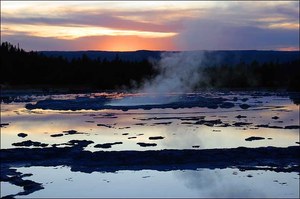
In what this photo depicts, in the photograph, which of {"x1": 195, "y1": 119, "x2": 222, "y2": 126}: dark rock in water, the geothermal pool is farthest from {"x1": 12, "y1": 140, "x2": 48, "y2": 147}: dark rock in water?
{"x1": 195, "y1": 119, "x2": 222, "y2": 126}: dark rock in water

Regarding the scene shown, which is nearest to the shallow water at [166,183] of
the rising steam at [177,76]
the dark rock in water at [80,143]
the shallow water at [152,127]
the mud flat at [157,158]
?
the mud flat at [157,158]

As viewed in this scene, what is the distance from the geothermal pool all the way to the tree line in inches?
1042

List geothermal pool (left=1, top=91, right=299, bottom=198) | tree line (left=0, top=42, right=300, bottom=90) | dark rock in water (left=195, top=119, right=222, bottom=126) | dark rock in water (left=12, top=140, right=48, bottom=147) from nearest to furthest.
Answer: geothermal pool (left=1, top=91, right=299, bottom=198)
dark rock in water (left=12, top=140, right=48, bottom=147)
dark rock in water (left=195, top=119, right=222, bottom=126)
tree line (left=0, top=42, right=300, bottom=90)

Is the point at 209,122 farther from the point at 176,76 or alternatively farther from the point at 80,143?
the point at 176,76

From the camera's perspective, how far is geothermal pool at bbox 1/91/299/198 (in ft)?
35.2

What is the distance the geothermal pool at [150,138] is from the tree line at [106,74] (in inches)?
1042

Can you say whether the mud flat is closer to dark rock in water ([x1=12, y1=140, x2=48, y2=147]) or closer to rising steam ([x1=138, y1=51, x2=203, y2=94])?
dark rock in water ([x1=12, y1=140, x2=48, y2=147])

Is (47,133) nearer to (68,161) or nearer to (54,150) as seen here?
(54,150)

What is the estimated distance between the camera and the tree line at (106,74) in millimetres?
57469

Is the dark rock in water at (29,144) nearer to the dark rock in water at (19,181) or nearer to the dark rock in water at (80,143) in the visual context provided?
the dark rock in water at (80,143)

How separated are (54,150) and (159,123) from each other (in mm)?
7549

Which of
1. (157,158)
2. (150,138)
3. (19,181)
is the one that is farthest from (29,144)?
(19,181)

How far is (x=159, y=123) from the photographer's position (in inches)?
840

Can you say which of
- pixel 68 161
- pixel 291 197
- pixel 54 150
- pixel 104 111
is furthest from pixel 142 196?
pixel 104 111
